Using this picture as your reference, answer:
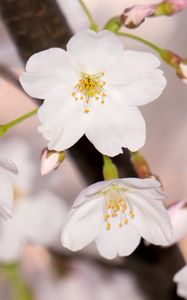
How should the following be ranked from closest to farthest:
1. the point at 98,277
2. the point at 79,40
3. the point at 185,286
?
the point at 79,40
the point at 185,286
the point at 98,277

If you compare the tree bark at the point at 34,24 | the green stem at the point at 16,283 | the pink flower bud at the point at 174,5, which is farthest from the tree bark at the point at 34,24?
the green stem at the point at 16,283

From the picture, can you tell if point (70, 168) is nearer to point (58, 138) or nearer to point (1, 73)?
point (1, 73)

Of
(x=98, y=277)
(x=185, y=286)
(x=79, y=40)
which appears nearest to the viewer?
(x=79, y=40)

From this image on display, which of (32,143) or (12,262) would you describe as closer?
(12,262)

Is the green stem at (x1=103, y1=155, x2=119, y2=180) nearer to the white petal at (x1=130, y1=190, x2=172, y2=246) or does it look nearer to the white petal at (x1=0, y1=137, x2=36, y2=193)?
the white petal at (x1=130, y1=190, x2=172, y2=246)

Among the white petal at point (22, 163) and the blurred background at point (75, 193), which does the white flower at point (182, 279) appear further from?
the white petal at point (22, 163)

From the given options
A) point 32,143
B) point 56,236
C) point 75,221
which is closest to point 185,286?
point 75,221

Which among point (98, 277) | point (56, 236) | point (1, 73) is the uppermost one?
point (1, 73)
